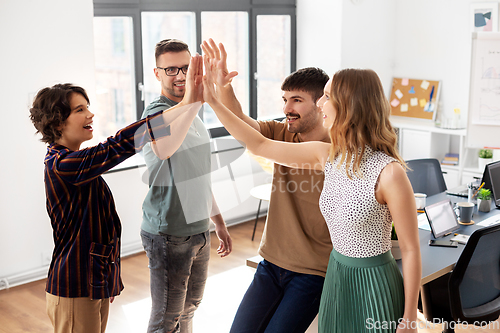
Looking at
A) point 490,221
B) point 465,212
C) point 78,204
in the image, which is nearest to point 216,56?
point 78,204

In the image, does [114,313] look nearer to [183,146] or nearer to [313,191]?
[183,146]

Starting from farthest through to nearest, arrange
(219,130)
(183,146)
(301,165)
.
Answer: (219,130), (183,146), (301,165)

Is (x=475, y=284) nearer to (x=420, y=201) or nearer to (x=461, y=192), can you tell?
(x=420, y=201)

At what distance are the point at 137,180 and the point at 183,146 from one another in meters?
2.32

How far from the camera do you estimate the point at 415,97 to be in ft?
19.2

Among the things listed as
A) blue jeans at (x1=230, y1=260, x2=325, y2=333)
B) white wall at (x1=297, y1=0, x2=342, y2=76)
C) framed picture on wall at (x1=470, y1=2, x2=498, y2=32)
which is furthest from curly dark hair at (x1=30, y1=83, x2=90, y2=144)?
framed picture on wall at (x1=470, y1=2, x2=498, y2=32)

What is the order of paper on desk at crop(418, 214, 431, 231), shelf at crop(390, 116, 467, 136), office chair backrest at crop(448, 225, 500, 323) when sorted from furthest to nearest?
shelf at crop(390, 116, 467, 136) → paper on desk at crop(418, 214, 431, 231) → office chair backrest at crop(448, 225, 500, 323)

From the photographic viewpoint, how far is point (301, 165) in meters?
1.83

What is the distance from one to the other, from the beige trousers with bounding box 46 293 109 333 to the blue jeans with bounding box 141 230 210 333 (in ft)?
1.24

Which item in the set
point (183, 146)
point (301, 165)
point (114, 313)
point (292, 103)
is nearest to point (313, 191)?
point (301, 165)

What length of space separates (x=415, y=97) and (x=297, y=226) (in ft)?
14.4

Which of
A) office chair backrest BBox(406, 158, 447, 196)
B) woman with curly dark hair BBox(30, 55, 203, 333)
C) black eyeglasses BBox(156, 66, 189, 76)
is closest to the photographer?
woman with curly dark hair BBox(30, 55, 203, 333)

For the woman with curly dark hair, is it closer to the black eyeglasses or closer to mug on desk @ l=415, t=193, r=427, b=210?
the black eyeglasses

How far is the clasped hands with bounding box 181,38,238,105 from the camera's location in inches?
69.2
